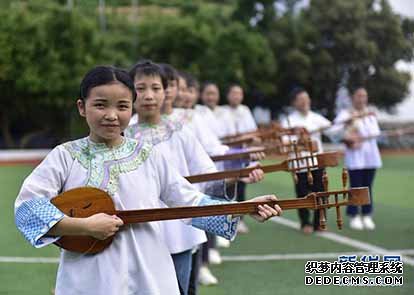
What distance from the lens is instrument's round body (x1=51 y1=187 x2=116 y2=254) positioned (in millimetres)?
2582

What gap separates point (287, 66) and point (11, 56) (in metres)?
9.17

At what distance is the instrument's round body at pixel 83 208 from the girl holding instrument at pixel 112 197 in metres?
0.03

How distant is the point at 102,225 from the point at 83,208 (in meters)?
0.13

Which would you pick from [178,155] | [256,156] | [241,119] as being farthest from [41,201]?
Result: [241,119]

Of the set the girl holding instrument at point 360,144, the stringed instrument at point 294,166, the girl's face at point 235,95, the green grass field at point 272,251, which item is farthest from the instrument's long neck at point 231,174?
the girl's face at point 235,95

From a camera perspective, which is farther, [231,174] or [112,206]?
[231,174]

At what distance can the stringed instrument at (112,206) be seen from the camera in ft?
8.48

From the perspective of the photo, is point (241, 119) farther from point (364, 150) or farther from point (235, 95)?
point (364, 150)

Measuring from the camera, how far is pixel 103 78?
2.68 metres

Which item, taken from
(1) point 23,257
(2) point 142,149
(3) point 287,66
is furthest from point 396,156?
(2) point 142,149

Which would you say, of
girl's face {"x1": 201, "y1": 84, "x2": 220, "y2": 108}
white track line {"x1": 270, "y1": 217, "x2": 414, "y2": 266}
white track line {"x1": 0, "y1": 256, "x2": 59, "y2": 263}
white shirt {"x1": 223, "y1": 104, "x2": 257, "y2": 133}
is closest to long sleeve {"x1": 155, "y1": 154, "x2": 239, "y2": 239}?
white track line {"x1": 270, "y1": 217, "x2": 414, "y2": 266}

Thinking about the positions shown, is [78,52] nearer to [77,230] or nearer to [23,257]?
[23,257]

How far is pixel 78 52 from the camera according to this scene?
22141 millimetres

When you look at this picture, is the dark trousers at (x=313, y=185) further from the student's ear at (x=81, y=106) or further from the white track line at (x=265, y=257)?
the white track line at (x=265, y=257)
